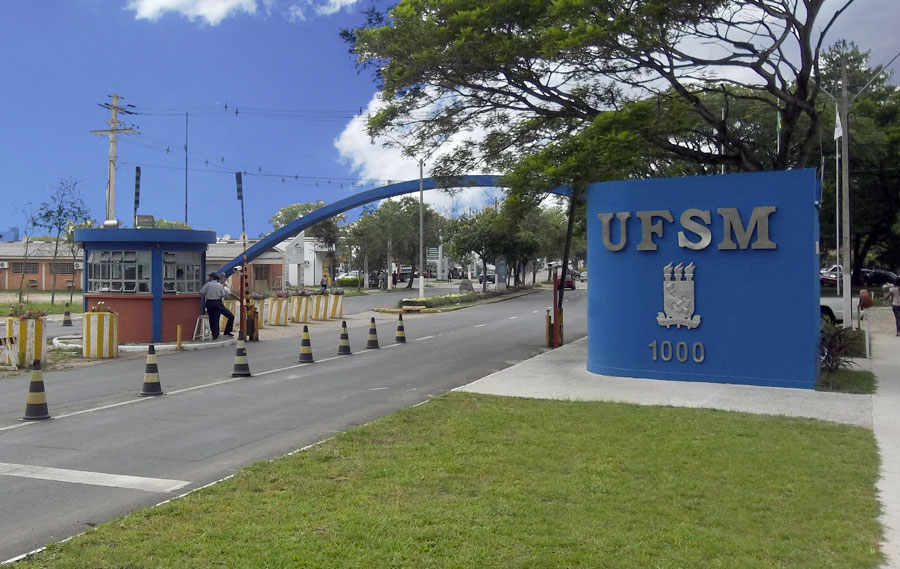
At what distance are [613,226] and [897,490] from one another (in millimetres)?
8147

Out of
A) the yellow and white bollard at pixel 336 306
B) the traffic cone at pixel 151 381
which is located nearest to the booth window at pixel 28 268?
the yellow and white bollard at pixel 336 306

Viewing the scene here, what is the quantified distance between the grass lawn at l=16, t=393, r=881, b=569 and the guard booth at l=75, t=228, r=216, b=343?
12651 millimetres


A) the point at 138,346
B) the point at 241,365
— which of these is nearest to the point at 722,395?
the point at 241,365

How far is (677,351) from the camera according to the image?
45.0 feet

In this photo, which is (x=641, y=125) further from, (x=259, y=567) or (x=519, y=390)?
(x=259, y=567)

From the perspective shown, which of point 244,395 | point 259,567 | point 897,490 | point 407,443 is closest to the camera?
point 259,567

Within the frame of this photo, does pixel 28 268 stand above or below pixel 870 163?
below

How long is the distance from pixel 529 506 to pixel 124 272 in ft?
54.4

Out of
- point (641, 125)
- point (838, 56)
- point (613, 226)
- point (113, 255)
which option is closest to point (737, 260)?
point (613, 226)

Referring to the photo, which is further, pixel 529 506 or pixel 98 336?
pixel 98 336

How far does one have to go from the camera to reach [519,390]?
12.6 metres

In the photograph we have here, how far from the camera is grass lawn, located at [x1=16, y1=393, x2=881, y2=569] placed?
→ 198 inches

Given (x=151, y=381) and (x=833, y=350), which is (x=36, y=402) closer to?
(x=151, y=381)

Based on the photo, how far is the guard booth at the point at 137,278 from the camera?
65.2 ft
